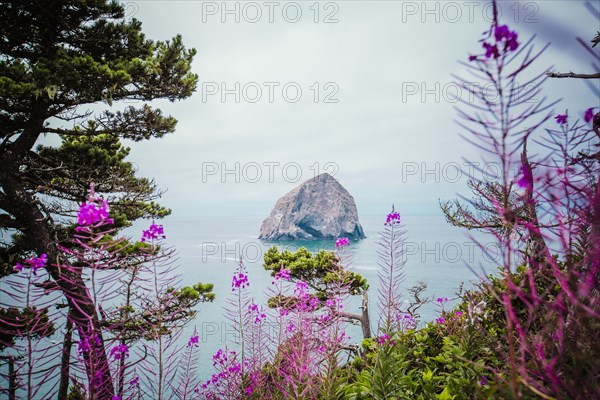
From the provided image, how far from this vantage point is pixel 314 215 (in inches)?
3054

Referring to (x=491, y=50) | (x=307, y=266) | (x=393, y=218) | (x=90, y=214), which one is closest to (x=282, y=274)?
(x=393, y=218)

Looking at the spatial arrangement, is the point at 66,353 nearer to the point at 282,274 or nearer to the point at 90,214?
the point at 90,214

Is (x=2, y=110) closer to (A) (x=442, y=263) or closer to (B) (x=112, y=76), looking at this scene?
(B) (x=112, y=76)

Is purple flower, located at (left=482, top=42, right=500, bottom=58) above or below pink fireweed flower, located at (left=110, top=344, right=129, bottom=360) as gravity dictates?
above

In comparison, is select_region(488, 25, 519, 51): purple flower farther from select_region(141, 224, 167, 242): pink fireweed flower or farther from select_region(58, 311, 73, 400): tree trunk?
select_region(141, 224, 167, 242): pink fireweed flower

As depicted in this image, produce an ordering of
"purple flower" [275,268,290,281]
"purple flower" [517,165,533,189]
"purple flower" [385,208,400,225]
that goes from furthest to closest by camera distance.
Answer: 1. "purple flower" [275,268,290,281]
2. "purple flower" [385,208,400,225]
3. "purple flower" [517,165,533,189]

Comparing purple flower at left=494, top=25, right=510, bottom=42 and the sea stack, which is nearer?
purple flower at left=494, top=25, right=510, bottom=42

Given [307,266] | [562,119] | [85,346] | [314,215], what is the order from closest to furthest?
[562,119]
[85,346]
[307,266]
[314,215]

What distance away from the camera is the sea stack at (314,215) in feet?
247

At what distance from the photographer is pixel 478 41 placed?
104cm

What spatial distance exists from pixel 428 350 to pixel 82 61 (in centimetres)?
712

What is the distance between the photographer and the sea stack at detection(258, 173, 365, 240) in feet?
247

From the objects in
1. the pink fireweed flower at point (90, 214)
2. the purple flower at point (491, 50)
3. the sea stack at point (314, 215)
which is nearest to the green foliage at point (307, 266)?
the pink fireweed flower at point (90, 214)

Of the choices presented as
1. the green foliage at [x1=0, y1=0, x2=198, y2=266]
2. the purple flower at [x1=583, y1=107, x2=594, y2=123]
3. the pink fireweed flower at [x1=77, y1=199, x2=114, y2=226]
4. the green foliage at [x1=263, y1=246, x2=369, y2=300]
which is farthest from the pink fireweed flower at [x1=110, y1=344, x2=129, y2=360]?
the green foliage at [x1=263, y1=246, x2=369, y2=300]
